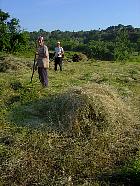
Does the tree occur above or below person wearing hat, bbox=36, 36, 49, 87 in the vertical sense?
below

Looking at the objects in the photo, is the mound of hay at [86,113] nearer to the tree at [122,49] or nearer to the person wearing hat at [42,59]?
the person wearing hat at [42,59]

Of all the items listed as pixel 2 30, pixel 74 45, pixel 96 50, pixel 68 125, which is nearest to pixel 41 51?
pixel 68 125

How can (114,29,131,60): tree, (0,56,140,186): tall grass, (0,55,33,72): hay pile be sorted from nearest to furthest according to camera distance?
(0,56,140,186): tall grass < (0,55,33,72): hay pile < (114,29,131,60): tree

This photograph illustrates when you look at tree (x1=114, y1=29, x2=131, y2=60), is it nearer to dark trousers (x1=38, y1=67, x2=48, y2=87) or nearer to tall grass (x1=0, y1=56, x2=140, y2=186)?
dark trousers (x1=38, y1=67, x2=48, y2=87)

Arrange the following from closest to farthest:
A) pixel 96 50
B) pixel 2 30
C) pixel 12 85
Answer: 1. pixel 12 85
2. pixel 2 30
3. pixel 96 50

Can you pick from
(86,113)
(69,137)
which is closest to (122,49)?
(86,113)

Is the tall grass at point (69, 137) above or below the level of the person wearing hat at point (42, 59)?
below

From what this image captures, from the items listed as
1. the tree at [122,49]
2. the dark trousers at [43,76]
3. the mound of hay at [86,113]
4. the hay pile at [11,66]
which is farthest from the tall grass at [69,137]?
the tree at [122,49]

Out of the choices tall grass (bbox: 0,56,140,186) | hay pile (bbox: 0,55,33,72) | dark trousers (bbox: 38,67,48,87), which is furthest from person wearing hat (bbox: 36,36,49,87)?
hay pile (bbox: 0,55,33,72)

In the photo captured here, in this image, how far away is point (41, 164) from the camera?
6.87 m

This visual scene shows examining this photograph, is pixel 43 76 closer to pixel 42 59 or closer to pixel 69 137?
pixel 42 59

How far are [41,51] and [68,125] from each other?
4.02 m

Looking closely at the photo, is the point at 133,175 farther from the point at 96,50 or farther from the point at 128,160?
the point at 96,50

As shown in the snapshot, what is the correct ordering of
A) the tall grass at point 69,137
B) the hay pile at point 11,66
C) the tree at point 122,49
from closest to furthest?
1. the tall grass at point 69,137
2. the hay pile at point 11,66
3. the tree at point 122,49
